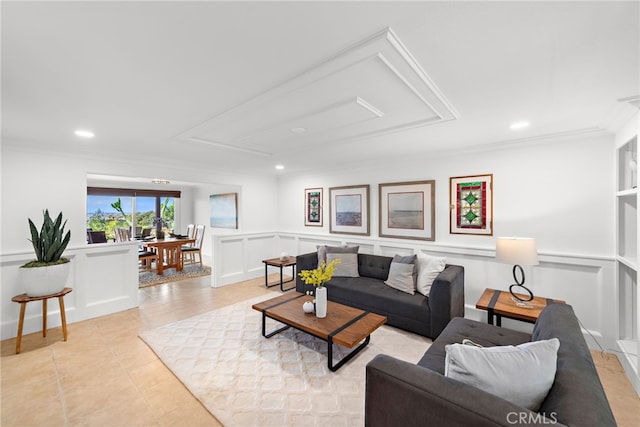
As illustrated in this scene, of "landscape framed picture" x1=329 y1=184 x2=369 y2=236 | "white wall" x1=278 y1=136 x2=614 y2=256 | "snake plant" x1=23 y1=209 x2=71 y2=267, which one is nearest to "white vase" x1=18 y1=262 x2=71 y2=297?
"snake plant" x1=23 y1=209 x2=71 y2=267

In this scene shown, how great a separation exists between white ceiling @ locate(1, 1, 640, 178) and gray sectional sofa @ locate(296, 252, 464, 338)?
174cm

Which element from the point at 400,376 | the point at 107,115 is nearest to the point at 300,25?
the point at 400,376

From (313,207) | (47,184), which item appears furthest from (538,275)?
(47,184)

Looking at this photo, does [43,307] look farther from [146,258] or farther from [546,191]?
[546,191]

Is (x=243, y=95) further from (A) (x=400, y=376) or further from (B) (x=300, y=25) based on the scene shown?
(A) (x=400, y=376)

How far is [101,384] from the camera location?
2.22 meters

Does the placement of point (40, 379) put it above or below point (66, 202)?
below

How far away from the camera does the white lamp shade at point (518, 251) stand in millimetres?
2564

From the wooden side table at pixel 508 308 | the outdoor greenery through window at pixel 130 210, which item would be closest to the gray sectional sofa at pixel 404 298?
the wooden side table at pixel 508 308

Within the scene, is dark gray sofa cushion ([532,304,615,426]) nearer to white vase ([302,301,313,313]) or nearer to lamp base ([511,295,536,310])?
lamp base ([511,295,536,310])

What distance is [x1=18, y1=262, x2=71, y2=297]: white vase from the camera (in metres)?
2.74

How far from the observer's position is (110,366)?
8.13ft

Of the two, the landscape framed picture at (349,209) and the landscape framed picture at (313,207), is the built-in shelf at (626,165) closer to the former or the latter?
the landscape framed picture at (349,209)

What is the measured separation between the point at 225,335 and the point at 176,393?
938mm
